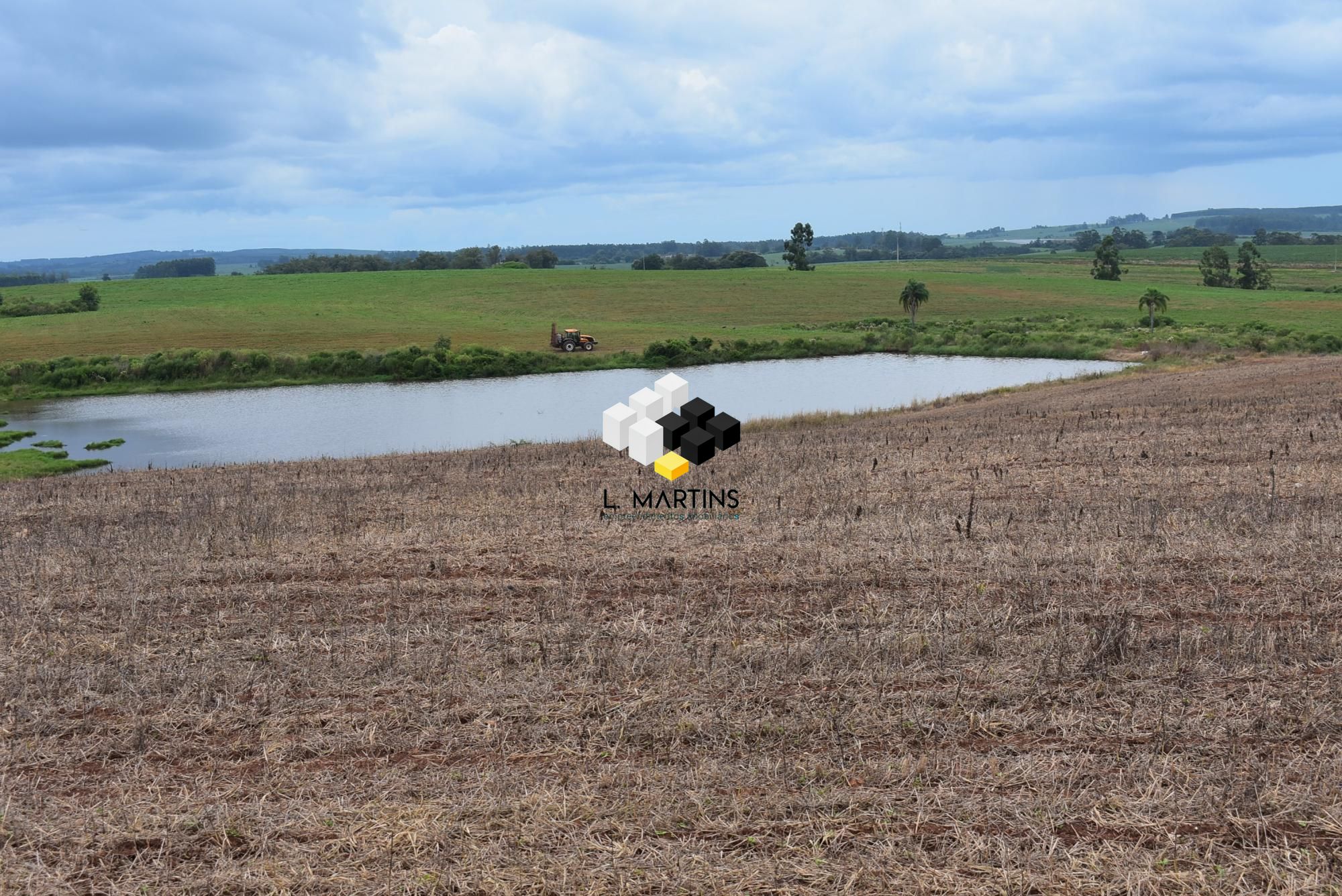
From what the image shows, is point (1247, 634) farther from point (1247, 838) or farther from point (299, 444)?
point (299, 444)

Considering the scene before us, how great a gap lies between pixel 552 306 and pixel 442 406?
42.6m

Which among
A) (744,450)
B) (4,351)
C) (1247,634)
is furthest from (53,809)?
(4,351)

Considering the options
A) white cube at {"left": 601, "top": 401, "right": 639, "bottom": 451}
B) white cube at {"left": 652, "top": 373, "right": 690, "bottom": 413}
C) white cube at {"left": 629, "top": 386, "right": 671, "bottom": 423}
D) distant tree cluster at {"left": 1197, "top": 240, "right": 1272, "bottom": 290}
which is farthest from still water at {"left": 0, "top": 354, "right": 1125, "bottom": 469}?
distant tree cluster at {"left": 1197, "top": 240, "right": 1272, "bottom": 290}

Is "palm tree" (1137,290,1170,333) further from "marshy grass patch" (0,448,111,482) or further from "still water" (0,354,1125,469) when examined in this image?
"marshy grass patch" (0,448,111,482)

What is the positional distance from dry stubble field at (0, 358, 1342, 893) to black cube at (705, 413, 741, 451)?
444cm

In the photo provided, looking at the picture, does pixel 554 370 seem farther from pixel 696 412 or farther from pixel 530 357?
pixel 696 412

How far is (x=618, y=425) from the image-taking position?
17797 millimetres

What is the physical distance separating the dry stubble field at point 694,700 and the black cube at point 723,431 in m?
4.44

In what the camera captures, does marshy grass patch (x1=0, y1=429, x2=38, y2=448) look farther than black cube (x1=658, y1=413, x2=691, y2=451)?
Yes

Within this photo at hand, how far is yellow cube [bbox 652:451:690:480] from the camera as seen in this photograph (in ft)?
51.2

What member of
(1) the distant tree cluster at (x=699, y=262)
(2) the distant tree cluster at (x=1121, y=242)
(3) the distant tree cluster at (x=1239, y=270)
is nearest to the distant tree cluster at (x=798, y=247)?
(1) the distant tree cluster at (x=699, y=262)

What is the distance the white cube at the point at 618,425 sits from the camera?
55.0 feet

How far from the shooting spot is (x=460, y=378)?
5528 centimetres

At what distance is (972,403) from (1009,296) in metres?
63.5
